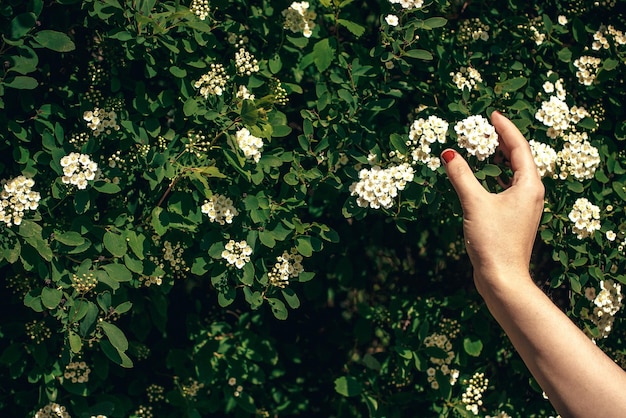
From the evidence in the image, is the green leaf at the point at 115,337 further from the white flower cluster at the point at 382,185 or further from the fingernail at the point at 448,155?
the fingernail at the point at 448,155

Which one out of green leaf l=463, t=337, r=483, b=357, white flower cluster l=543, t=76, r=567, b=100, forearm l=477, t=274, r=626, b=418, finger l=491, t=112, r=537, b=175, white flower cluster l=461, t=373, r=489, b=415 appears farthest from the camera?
green leaf l=463, t=337, r=483, b=357

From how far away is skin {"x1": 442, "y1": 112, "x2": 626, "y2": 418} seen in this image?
1998mm

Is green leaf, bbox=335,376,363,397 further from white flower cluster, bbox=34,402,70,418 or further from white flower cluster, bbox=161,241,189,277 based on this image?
white flower cluster, bbox=34,402,70,418

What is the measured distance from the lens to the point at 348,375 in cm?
354

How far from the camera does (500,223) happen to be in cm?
228

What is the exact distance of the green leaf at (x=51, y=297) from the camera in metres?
2.62

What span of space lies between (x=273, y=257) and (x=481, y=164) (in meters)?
0.96

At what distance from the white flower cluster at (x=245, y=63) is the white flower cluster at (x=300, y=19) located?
0.21 metres

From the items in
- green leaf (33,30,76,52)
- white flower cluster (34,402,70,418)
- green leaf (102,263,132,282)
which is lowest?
white flower cluster (34,402,70,418)

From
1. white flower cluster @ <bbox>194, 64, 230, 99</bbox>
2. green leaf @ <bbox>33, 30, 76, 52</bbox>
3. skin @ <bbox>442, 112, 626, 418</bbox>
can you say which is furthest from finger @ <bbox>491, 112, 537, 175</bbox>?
green leaf @ <bbox>33, 30, 76, 52</bbox>

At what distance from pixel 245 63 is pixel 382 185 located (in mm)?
797

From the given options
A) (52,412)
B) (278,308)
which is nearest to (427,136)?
(278,308)

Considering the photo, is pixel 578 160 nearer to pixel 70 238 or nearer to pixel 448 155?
pixel 448 155

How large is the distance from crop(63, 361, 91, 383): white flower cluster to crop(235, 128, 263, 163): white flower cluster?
126 cm
